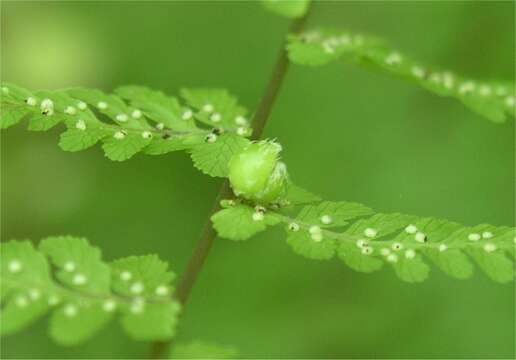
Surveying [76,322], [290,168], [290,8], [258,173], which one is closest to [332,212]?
[258,173]

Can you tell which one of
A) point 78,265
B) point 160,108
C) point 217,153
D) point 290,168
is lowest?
point 78,265

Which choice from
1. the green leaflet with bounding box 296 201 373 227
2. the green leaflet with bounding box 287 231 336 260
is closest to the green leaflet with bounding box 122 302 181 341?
the green leaflet with bounding box 287 231 336 260

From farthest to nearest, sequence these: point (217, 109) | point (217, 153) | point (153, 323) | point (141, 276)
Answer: point (217, 109) < point (217, 153) < point (141, 276) < point (153, 323)

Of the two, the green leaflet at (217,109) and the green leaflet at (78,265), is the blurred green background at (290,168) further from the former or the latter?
the green leaflet at (78,265)

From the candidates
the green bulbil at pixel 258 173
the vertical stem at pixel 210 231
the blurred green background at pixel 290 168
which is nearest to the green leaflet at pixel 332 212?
the green bulbil at pixel 258 173

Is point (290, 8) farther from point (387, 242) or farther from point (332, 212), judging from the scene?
point (387, 242)

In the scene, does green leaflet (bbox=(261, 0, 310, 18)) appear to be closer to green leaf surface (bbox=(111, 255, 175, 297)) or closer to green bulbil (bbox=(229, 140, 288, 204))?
green bulbil (bbox=(229, 140, 288, 204))

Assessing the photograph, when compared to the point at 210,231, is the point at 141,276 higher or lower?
lower
